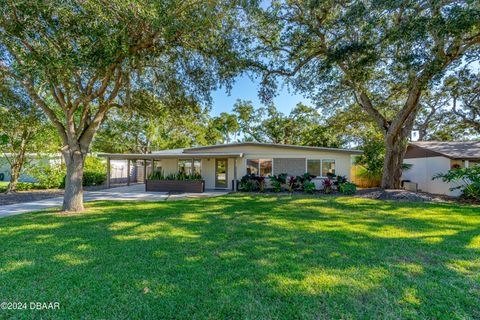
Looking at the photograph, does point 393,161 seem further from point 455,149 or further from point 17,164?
point 17,164

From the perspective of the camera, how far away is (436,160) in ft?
44.0

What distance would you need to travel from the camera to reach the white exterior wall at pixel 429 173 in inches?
496

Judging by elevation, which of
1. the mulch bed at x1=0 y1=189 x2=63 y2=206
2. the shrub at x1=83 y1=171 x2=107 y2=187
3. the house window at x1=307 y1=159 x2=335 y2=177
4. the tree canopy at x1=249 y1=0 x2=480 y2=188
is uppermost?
the tree canopy at x1=249 y1=0 x2=480 y2=188

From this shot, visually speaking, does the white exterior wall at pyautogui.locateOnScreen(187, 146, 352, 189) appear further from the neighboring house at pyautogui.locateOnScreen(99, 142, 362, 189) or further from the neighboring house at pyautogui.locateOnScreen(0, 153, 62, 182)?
the neighboring house at pyautogui.locateOnScreen(0, 153, 62, 182)

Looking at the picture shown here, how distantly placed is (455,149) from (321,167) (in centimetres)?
799

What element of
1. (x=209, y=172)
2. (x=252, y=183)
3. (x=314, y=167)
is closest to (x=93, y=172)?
(x=209, y=172)

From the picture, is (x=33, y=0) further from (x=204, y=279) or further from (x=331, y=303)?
(x=331, y=303)

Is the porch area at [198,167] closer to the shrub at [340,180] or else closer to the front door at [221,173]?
the front door at [221,173]

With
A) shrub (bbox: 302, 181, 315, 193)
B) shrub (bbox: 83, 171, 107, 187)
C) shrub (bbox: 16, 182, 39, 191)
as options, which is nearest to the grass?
shrub (bbox: 302, 181, 315, 193)

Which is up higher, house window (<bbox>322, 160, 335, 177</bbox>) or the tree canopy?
the tree canopy

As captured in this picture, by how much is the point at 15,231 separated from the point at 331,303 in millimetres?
6644

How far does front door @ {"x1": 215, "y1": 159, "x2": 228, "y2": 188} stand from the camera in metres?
14.7

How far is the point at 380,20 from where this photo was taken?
22.6 feet

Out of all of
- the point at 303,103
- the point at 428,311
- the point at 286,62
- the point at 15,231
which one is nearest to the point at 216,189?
the point at 286,62
